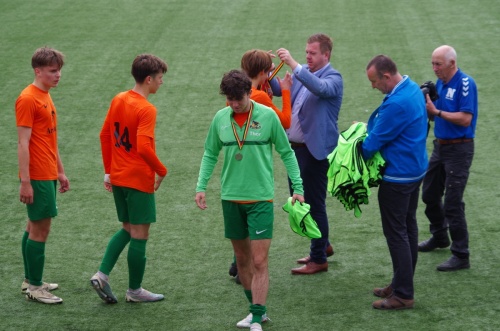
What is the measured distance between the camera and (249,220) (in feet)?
17.1

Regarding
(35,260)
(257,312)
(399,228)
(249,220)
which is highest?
(249,220)

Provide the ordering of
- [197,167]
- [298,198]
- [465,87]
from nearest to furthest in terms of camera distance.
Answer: [298,198], [465,87], [197,167]

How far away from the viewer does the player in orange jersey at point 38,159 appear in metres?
5.58

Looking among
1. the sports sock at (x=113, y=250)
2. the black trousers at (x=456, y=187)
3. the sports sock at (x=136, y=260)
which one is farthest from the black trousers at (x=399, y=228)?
the sports sock at (x=113, y=250)

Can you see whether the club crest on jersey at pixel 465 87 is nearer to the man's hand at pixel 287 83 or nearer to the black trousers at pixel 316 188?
the black trousers at pixel 316 188

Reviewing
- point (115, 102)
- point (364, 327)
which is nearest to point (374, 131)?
point (364, 327)

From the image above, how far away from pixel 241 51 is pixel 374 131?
7.58 meters

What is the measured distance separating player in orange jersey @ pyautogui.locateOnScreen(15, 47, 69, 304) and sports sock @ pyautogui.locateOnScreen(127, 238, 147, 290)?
553mm

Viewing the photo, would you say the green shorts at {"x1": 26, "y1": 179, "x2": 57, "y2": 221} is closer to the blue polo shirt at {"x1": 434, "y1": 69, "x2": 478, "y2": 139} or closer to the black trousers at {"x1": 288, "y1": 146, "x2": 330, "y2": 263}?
the black trousers at {"x1": 288, "y1": 146, "x2": 330, "y2": 263}

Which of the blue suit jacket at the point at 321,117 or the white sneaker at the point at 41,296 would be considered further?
the blue suit jacket at the point at 321,117

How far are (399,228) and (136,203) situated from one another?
1.80 m

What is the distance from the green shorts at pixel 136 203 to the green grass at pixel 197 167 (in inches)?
25.2

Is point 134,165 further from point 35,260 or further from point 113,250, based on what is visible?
point 35,260

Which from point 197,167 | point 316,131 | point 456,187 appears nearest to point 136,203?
point 316,131
